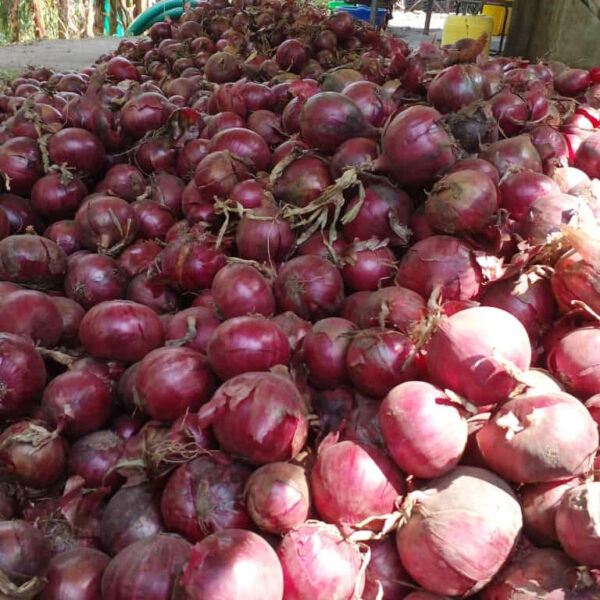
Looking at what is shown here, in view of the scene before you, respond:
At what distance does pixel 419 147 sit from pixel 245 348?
0.77 meters

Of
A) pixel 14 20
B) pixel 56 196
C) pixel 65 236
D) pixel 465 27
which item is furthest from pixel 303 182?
pixel 14 20

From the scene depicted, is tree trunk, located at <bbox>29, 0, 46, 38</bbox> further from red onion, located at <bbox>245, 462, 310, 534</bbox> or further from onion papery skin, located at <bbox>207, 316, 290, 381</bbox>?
red onion, located at <bbox>245, 462, 310, 534</bbox>

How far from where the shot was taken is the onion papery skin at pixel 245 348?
1296mm

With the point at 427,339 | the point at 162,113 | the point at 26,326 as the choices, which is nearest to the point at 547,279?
the point at 427,339

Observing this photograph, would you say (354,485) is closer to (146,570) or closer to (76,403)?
(146,570)

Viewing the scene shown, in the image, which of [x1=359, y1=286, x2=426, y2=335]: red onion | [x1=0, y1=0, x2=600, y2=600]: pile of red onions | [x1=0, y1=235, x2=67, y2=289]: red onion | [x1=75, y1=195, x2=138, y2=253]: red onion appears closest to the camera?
[x1=0, y1=0, x2=600, y2=600]: pile of red onions

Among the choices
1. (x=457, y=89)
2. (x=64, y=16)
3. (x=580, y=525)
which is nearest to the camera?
(x=580, y=525)

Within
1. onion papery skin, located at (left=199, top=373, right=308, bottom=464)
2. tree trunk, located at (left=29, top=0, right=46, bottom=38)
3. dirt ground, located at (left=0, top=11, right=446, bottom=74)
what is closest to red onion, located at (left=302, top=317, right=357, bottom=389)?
onion papery skin, located at (left=199, top=373, right=308, bottom=464)

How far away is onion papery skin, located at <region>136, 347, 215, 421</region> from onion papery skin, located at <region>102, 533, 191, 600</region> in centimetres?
32

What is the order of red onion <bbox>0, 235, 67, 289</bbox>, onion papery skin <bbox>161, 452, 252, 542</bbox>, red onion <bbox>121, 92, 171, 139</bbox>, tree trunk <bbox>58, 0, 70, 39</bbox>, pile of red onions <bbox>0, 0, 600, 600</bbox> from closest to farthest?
pile of red onions <bbox>0, 0, 600, 600</bbox>
onion papery skin <bbox>161, 452, 252, 542</bbox>
red onion <bbox>0, 235, 67, 289</bbox>
red onion <bbox>121, 92, 171, 139</bbox>
tree trunk <bbox>58, 0, 70, 39</bbox>

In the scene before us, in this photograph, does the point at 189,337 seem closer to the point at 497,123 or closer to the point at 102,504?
the point at 102,504

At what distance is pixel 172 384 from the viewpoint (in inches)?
51.6

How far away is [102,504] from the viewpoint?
131 cm

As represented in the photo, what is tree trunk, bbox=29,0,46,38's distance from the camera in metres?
11.0
